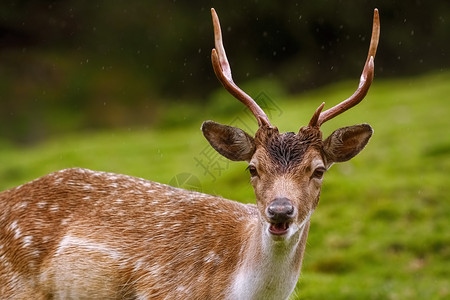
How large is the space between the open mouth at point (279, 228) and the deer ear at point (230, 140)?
0.66 m

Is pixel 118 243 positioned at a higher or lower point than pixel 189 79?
lower

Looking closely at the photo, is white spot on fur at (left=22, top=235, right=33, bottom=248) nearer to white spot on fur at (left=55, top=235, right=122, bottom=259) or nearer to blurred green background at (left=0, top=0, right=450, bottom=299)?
white spot on fur at (left=55, top=235, right=122, bottom=259)

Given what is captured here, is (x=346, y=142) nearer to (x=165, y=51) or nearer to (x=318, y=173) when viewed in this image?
(x=318, y=173)

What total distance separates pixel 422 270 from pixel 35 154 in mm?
10358

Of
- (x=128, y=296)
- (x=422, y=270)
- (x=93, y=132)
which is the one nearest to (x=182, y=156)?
(x=422, y=270)

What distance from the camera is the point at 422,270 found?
28.4 ft

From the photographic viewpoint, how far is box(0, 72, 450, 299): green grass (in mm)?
8602

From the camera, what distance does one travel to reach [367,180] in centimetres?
1098

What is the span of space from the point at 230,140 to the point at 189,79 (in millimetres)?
21394

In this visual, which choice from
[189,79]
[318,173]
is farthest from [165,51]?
[318,173]

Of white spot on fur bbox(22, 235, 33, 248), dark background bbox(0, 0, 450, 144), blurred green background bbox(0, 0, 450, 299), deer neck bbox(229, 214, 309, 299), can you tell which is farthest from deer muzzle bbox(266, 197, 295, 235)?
dark background bbox(0, 0, 450, 144)

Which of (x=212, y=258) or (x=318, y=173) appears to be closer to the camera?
(x=318, y=173)

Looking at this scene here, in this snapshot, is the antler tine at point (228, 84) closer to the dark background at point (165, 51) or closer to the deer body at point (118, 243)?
the deer body at point (118, 243)

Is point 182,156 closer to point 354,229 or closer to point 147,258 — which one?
point 354,229
